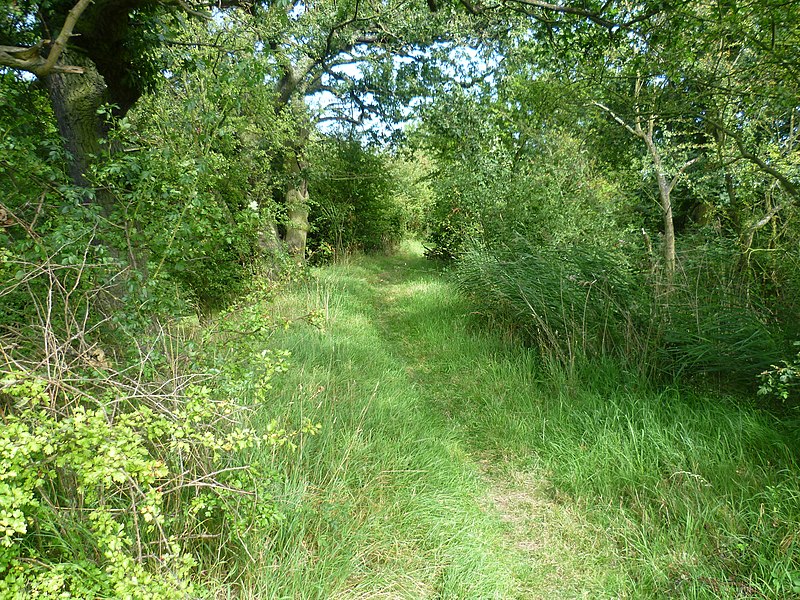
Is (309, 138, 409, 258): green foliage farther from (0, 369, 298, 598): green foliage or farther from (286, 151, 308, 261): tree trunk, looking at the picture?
(0, 369, 298, 598): green foliage

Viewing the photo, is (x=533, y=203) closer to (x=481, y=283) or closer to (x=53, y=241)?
(x=481, y=283)

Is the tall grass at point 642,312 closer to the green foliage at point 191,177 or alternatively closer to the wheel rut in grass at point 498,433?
the wheel rut in grass at point 498,433

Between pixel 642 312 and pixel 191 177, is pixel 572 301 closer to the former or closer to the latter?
pixel 642 312

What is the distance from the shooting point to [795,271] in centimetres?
357

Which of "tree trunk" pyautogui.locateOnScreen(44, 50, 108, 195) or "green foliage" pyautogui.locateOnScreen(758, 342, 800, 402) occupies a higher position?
"tree trunk" pyautogui.locateOnScreen(44, 50, 108, 195)

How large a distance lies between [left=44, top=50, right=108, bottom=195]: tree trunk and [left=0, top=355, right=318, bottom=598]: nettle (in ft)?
6.91

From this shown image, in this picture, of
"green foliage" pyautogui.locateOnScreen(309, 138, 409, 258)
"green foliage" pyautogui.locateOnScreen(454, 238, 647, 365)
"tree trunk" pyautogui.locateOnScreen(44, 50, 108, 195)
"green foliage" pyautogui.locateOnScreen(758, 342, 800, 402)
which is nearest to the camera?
"green foliage" pyautogui.locateOnScreen(758, 342, 800, 402)

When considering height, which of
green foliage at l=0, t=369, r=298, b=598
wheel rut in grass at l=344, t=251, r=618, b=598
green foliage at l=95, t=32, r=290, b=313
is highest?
green foliage at l=95, t=32, r=290, b=313

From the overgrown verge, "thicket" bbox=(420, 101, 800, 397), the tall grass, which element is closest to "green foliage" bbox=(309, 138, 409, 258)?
"thicket" bbox=(420, 101, 800, 397)

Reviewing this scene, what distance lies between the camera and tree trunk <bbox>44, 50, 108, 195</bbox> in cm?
303

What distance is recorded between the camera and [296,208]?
10.7 m

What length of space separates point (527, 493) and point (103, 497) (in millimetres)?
2719

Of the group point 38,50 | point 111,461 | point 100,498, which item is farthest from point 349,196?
point 111,461

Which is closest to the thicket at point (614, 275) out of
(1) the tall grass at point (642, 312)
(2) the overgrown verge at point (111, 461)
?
(1) the tall grass at point (642, 312)
